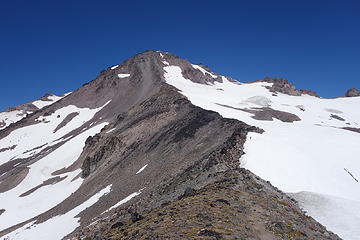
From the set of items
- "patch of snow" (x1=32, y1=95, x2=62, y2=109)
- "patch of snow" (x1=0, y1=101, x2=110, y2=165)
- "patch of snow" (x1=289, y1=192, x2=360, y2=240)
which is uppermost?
"patch of snow" (x1=32, y1=95, x2=62, y2=109)

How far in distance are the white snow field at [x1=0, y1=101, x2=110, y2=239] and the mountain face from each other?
286 mm

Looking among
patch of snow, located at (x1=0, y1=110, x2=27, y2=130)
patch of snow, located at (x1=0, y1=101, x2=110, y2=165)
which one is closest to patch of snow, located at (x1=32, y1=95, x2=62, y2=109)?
patch of snow, located at (x1=0, y1=110, x2=27, y2=130)

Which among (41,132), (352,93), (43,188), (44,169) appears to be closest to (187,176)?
(43,188)

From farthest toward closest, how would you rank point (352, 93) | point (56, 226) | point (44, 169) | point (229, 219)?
1. point (352, 93)
2. point (44, 169)
3. point (56, 226)
4. point (229, 219)

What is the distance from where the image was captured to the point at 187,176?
79.6 ft

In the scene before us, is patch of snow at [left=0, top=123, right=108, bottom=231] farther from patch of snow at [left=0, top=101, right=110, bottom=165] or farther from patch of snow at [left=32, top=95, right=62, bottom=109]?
patch of snow at [left=32, top=95, right=62, bottom=109]

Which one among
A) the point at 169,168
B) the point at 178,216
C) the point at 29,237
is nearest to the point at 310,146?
the point at 169,168

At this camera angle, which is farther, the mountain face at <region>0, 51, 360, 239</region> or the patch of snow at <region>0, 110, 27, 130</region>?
the patch of snow at <region>0, 110, 27, 130</region>

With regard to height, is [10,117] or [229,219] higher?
[10,117]

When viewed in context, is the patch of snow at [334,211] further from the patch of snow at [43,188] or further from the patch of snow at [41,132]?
the patch of snow at [41,132]

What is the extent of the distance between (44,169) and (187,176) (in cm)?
5048

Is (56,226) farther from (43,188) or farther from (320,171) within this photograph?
(320,171)

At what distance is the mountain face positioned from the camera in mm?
14555

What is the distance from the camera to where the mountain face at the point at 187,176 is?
14555 millimetres
